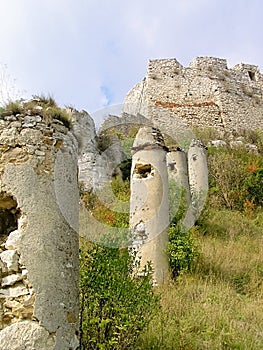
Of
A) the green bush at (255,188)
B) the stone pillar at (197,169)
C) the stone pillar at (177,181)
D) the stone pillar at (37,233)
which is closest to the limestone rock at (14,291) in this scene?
the stone pillar at (37,233)

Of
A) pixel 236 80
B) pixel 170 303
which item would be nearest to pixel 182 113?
pixel 236 80

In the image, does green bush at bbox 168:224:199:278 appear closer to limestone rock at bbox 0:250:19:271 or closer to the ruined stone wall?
limestone rock at bbox 0:250:19:271

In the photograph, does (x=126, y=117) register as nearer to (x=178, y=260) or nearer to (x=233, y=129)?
(x=233, y=129)

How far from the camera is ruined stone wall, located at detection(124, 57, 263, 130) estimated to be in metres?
23.1

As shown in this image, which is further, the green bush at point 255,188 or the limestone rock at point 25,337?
the green bush at point 255,188

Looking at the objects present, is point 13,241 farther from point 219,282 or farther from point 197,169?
point 197,169

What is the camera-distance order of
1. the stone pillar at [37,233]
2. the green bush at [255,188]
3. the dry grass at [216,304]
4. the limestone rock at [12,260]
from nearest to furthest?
1. the stone pillar at [37,233]
2. the limestone rock at [12,260]
3. the dry grass at [216,304]
4. the green bush at [255,188]

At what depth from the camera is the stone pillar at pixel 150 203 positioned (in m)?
7.80

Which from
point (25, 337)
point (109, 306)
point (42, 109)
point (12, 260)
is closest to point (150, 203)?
point (109, 306)

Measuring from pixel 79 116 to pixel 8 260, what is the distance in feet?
37.7

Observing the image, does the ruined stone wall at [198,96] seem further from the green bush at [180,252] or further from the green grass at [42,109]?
the green grass at [42,109]

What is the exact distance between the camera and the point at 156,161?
8492 mm

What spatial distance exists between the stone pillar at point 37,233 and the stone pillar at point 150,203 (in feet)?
13.1

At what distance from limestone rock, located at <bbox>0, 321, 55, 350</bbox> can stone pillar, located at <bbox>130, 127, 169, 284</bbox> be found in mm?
4465
